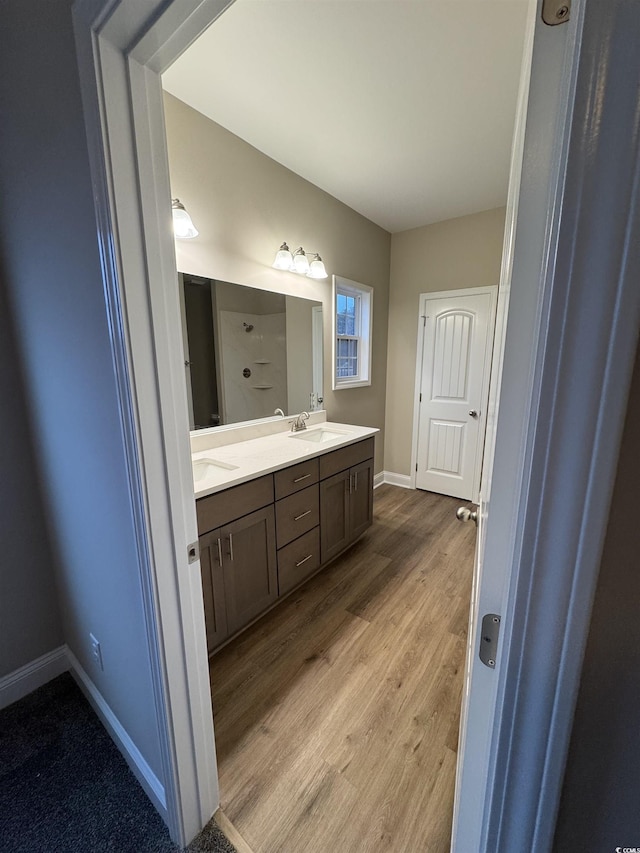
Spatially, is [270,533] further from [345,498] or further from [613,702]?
[613,702]

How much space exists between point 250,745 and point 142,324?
1.53 metres

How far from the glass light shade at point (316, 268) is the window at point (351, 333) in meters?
0.31

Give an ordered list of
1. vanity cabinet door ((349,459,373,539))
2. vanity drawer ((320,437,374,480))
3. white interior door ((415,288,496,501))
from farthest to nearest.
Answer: white interior door ((415,288,496,501)) < vanity cabinet door ((349,459,373,539)) < vanity drawer ((320,437,374,480))

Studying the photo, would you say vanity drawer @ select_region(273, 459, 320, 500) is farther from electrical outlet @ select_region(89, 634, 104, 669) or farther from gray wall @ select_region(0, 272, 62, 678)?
gray wall @ select_region(0, 272, 62, 678)

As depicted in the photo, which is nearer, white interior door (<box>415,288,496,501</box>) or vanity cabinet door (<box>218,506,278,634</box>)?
vanity cabinet door (<box>218,506,278,634</box>)

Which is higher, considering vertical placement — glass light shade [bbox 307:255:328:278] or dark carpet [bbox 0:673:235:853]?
glass light shade [bbox 307:255:328:278]

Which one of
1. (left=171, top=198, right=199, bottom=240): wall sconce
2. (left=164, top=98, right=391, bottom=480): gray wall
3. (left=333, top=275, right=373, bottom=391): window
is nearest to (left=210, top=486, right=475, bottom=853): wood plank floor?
(left=164, top=98, right=391, bottom=480): gray wall

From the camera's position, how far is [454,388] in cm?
335

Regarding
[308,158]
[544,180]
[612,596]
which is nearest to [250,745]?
[612,596]

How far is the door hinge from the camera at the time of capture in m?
0.34

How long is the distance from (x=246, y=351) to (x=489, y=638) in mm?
2131

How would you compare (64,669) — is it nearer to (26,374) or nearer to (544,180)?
(26,374)

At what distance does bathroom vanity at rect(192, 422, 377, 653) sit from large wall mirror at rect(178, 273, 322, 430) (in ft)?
0.88

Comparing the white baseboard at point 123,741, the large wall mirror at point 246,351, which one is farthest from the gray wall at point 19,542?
the large wall mirror at point 246,351
